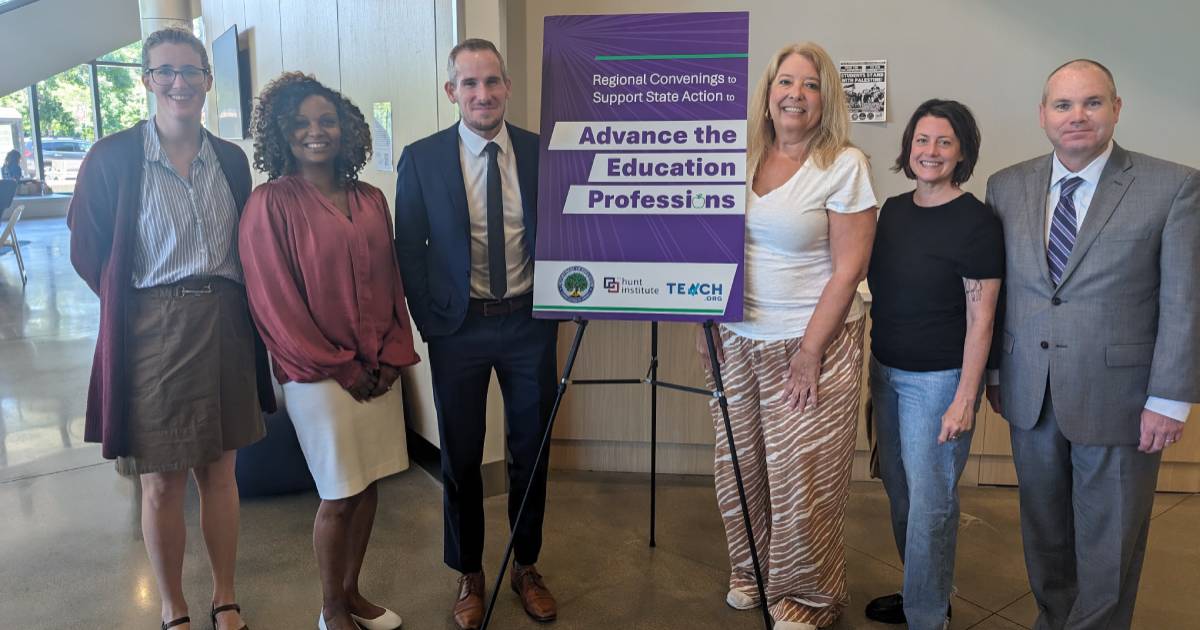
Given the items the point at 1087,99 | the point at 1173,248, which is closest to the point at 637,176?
the point at 1087,99

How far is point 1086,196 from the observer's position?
1.95 m

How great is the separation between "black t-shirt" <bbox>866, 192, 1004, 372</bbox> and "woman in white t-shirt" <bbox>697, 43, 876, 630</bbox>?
0.28 ft

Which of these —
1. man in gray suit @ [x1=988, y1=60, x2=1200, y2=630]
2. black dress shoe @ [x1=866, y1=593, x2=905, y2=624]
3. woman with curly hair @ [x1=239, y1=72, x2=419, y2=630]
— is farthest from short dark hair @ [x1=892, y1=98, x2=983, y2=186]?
woman with curly hair @ [x1=239, y1=72, x2=419, y2=630]

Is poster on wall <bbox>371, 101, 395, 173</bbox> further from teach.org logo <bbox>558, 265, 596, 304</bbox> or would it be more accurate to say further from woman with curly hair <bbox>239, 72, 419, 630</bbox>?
teach.org logo <bbox>558, 265, 596, 304</bbox>

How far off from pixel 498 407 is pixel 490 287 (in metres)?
1.29

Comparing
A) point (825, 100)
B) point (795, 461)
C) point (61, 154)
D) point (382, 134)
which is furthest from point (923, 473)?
point (61, 154)

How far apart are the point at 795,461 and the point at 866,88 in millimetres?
2067

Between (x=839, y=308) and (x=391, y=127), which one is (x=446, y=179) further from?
(x=391, y=127)

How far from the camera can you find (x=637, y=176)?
2.30m

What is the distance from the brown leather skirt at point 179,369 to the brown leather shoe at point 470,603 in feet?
2.86

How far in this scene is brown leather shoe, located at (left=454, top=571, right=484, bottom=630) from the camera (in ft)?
8.23

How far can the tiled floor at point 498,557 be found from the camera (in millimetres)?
2607

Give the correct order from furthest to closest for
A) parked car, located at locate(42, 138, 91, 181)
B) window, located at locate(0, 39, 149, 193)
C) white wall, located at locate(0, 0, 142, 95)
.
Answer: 1. parked car, located at locate(42, 138, 91, 181)
2. window, located at locate(0, 39, 149, 193)
3. white wall, located at locate(0, 0, 142, 95)

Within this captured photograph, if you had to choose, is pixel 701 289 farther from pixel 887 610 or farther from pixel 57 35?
pixel 57 35
